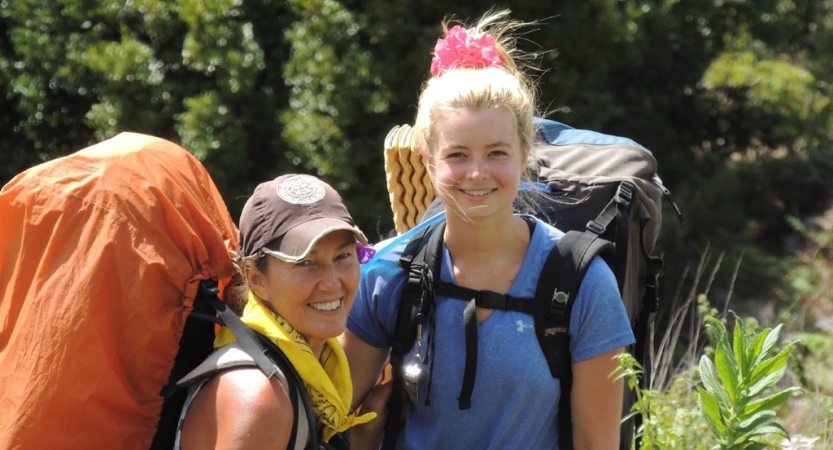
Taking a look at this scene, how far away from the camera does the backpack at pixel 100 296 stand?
1993 millimetres

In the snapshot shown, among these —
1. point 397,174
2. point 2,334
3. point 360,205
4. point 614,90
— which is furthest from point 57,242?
point 614,90

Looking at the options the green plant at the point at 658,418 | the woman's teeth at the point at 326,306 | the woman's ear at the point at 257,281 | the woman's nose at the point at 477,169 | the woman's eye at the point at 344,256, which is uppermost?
the woman's nose at the point at 477,169

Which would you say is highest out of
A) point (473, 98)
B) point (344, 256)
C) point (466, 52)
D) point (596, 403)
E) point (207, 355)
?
point (466, 52)

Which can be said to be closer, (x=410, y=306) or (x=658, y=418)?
(x=410, y=306)

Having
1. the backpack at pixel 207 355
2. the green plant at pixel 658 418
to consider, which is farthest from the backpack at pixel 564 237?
the backpack at pixel 207 355

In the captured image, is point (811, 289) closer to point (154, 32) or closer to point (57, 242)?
point (154, 32)

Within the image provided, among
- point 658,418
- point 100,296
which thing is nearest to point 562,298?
point 658,418

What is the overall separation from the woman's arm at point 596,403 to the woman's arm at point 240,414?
2.32 ft

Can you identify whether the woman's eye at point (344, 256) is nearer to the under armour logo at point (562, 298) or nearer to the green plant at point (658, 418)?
the under armour logo at point (562, 298)

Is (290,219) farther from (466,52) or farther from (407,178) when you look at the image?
(407,178)

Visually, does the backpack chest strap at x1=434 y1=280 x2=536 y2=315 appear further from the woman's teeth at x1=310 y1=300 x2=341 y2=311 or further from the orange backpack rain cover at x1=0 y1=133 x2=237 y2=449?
the orange backpack rain cover at x1=0 y1=133 x2=237 y2=449

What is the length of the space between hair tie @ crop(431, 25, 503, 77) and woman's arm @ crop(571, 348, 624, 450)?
83cm

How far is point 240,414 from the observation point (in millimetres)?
1932

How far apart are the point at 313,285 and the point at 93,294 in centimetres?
47
